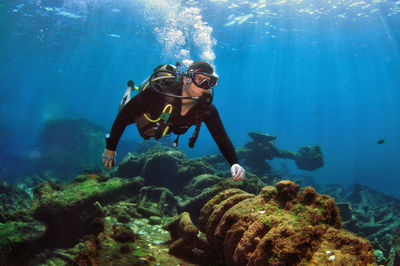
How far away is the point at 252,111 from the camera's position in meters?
160

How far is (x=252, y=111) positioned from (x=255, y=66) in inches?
4667

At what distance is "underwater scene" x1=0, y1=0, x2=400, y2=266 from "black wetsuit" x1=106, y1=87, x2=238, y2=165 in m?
0.02

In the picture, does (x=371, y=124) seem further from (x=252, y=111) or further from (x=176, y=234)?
(x=176, y=234)

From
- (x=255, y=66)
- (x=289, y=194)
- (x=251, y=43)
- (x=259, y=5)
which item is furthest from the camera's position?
(x=255, y=66)

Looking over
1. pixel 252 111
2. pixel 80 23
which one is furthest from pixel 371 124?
pixel 80 23

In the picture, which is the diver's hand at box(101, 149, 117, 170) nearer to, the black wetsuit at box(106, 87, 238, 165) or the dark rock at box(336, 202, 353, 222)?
the black wetsuit at box(106, 87, 238, 165)

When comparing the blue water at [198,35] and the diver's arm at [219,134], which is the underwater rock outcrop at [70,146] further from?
the diver's arm at [219,134]

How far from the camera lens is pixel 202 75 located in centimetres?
366

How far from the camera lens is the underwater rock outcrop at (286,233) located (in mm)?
1822

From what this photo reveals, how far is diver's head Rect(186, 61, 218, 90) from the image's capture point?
362 cm

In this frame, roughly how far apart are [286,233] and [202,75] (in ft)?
9.07

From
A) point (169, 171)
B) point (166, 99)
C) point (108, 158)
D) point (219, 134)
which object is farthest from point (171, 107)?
point (169, 171)

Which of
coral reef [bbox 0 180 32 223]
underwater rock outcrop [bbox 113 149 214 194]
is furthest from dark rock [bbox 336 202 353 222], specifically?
coral reef [bbox 0 180 32 223]

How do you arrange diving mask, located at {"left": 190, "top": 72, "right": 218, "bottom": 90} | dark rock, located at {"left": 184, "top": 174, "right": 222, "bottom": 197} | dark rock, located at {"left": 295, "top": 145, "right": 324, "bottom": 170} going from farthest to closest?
dark rock, located at {"left": 295, "top": 145, "right": 324, "bottom": 170} → dark rock, located at {"left": 184, "top": 174, "right": 222, "bottom": 197} → diving mask, located at {"left": 190, "top": 72, "right": 218, "bottom": 90}
